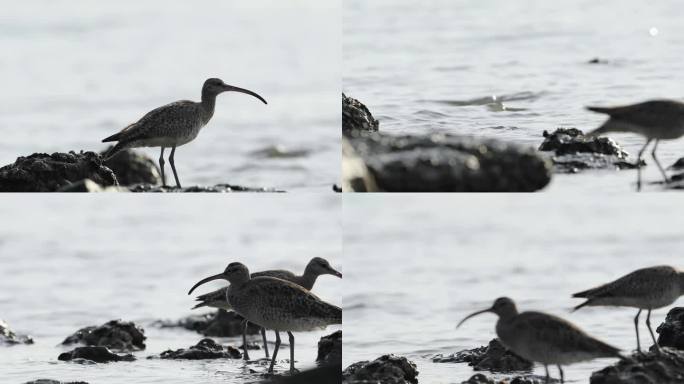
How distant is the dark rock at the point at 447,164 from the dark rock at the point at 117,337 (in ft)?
12.5

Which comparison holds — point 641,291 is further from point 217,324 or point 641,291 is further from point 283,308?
point 217,324

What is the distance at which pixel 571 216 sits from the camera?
68.3ft

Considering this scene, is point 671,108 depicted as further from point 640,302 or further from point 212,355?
point 212,355

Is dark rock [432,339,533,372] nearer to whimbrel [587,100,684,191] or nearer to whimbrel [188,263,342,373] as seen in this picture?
whimbrel [188,263,342,373]

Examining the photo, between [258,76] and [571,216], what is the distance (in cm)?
903

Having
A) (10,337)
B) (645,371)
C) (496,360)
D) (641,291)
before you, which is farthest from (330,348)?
(10,337)

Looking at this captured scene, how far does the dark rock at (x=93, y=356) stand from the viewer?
36.4 ft

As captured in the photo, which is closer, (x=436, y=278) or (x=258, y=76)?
(x=436, y=278)

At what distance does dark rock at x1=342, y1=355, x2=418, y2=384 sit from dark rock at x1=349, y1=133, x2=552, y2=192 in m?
1.45

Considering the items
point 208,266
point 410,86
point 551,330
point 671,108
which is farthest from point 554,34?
point 551,330

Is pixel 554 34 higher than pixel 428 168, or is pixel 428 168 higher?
pixel 554 34

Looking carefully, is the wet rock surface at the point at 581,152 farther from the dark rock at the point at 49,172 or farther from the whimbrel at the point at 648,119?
the dark rock at the point at 49,172

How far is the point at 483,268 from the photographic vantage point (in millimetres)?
17141

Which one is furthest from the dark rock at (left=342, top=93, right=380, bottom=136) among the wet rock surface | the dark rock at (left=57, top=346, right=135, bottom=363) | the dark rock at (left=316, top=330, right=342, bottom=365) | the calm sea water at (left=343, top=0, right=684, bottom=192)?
the dark rock at (left=57, top=346, right=135, bottom=363)
